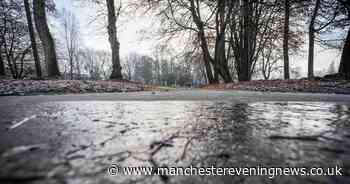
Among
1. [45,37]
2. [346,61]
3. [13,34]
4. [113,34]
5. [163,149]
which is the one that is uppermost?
[13,34]

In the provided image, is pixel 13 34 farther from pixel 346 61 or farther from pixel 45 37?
pixel 346 61

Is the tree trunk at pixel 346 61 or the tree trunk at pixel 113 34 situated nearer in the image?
the tree trunk at pixel 346 61

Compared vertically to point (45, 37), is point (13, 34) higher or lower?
higher

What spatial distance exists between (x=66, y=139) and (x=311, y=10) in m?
10.4

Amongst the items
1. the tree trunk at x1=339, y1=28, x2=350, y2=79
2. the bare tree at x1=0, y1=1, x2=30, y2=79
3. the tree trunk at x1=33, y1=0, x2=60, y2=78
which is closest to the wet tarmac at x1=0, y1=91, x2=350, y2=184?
the tree trunk at x1=33, y1=0, x2=60, y2=78

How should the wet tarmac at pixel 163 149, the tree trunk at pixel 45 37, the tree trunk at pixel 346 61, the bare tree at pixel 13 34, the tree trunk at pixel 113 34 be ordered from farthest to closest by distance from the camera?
1. the bare tree at pixel 13 34
2. the tree trunk at pixel 113 34
3. the tree trunk at pixel 45 37
4. the tree trunk at pixel 346 61
5. the wet tarmac at pixel 163 149

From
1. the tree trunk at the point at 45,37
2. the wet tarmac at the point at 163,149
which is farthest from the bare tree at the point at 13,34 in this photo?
the wet tarmac at the point at 163,149

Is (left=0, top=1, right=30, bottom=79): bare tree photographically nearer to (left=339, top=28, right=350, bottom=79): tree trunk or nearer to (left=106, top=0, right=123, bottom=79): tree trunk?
(left=106, top=0, right=123, bottom=79): tree trunk

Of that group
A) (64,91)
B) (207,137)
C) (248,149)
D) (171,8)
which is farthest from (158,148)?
(171,8)

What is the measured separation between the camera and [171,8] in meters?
9.52

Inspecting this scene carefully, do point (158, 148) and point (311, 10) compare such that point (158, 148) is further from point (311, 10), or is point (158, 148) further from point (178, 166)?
point (311, 10)

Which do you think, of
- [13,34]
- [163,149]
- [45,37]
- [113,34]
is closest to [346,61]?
[163,149]

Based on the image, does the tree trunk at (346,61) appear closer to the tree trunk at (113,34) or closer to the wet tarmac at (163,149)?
the wet tarmac at (163,149)

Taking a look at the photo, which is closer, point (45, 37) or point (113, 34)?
point (45, 37)
